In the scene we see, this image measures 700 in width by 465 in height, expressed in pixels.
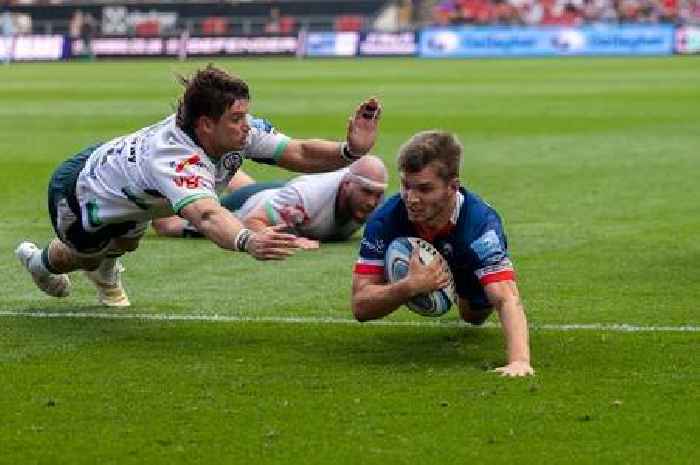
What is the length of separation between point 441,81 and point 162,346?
3073 centimetres

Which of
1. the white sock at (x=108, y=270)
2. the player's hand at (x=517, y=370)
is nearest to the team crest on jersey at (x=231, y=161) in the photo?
the white sock at (x=108, y=270)

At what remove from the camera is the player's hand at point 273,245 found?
7.66 meters

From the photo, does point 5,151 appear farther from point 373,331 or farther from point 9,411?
point 9,411

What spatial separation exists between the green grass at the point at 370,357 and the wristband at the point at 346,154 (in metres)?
0.84

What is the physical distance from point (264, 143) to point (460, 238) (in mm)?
1657

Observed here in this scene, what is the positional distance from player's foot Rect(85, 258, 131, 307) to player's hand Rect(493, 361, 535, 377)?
299 cm

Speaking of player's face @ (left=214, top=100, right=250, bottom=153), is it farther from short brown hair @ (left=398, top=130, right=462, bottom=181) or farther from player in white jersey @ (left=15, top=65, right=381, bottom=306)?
short brown hair @ (left=398, top=130, right=462, bottom=181)

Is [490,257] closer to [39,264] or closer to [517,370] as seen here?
[517,370]

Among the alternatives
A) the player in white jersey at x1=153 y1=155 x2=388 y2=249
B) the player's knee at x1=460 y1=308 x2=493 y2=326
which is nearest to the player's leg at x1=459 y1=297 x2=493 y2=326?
the player's knee at x1=460 y1=308 x2=493 y2=326

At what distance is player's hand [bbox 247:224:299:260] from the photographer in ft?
25.1

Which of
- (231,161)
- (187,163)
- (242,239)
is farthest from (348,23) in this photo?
(242,239)

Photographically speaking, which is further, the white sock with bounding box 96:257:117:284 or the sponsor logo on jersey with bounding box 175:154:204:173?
the white sock with bounding box 96:257:117:284

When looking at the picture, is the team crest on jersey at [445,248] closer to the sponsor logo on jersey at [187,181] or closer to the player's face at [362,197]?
the sponsor logo on jersey at [187,181]

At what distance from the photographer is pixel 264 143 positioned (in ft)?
30.8
